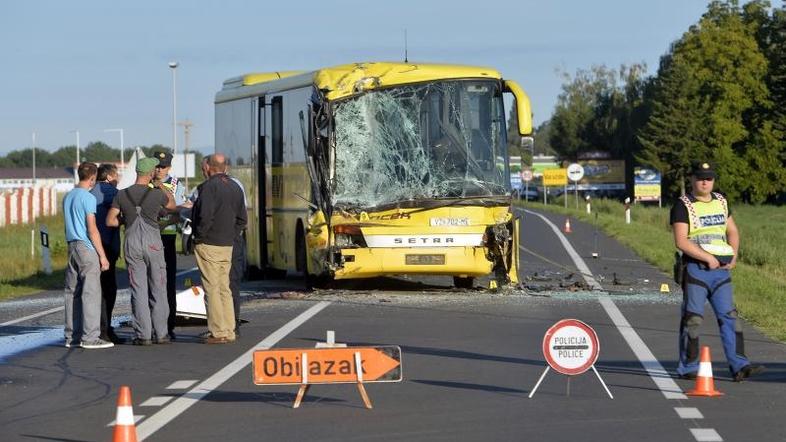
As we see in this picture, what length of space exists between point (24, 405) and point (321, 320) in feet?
22.5

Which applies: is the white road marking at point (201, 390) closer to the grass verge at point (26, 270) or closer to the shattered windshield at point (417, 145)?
the shattered windshield at point (417, 145)

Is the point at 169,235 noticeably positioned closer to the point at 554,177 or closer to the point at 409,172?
the point at 409,172

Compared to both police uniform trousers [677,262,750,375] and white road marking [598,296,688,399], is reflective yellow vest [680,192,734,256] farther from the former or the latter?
white road marking [598,296,688,399]

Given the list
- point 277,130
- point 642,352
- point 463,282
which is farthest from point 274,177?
point 642,352

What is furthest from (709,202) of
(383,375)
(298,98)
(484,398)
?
(298,98)

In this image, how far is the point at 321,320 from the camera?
58.5 feet

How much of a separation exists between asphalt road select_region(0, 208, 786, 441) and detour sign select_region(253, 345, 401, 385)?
23 cm

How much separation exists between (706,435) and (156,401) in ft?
13.0

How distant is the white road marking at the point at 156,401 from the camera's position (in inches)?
432

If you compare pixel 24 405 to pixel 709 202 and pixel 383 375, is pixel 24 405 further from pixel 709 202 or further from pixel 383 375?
pixel 709 202

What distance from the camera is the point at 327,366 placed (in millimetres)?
10523

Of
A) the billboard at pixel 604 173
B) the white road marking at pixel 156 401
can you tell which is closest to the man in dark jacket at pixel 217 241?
the white road marking at pixel 156 401

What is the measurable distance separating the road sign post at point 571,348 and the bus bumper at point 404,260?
32.8ft

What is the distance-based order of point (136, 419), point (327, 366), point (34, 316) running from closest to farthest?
1. point (136, 419)
2. point (327, 366)
3. point (34, 316)
